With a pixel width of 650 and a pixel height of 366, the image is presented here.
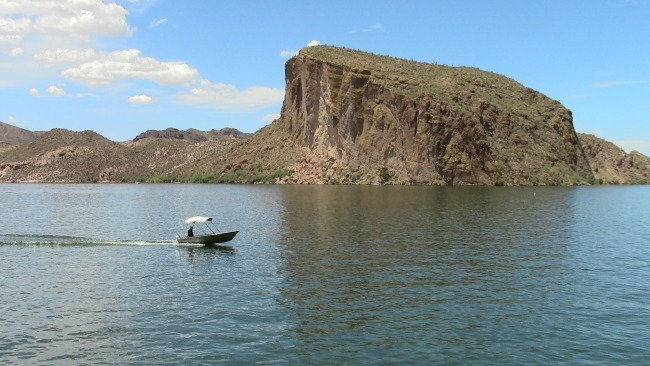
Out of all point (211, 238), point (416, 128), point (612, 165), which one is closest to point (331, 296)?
Result: point (211, 238)

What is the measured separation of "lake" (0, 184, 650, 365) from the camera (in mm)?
19047

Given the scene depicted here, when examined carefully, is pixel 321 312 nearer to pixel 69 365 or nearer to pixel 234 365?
pixel 234 365

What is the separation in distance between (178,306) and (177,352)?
19.6 feet

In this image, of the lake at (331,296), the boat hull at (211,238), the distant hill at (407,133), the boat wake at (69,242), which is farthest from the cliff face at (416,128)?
the boat wake at (69,242)

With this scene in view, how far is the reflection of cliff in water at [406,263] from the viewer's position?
23781mm

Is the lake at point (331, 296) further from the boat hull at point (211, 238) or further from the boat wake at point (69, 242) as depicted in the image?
the boat hull at point (211, 238)

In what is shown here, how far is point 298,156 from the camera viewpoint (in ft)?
548

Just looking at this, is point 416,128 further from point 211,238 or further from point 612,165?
point 211,238

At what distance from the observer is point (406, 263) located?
113 ft

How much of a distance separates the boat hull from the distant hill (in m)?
103

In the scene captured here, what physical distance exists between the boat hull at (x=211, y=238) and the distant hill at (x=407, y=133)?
4051 inches

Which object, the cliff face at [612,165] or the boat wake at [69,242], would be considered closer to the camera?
the boat wake at [69,242]

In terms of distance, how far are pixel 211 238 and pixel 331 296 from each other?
750 inches

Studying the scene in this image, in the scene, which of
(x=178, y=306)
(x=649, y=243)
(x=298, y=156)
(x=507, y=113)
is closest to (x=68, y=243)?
(x=178, y=306)
